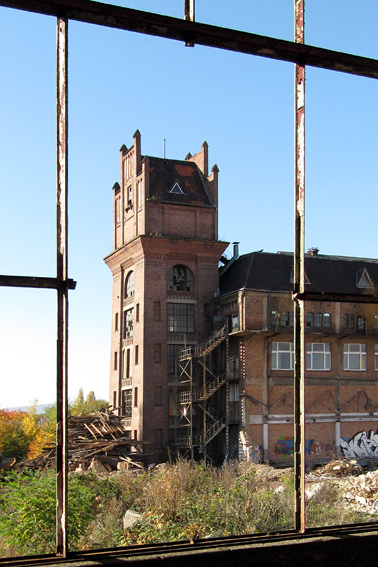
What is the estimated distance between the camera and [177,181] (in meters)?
44.5

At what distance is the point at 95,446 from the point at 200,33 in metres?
33.1

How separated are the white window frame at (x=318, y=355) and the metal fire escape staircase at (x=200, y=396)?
4985mm

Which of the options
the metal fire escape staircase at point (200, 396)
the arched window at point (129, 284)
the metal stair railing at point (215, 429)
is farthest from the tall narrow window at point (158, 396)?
the arched window at point (129, 284)

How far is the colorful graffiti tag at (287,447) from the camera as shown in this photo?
37500 millimetres

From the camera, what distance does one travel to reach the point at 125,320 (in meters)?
44.9

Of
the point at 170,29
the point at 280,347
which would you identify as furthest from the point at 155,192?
the point at 170,29

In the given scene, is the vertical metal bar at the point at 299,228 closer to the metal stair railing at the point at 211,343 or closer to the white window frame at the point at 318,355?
the metal stair railing at the point at 211,343

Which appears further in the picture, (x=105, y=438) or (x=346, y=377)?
(x=346, y=377)

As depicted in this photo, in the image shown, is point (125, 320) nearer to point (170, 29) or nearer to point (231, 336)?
point (231, 336)

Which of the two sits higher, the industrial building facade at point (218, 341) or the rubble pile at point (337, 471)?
the industrial building facade at point (218, 341)

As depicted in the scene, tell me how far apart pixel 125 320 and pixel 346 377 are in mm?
14803

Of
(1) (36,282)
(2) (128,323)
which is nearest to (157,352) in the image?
(2) (128,323)

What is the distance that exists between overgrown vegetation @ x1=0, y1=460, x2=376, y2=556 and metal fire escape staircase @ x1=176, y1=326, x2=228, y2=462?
64.2ft

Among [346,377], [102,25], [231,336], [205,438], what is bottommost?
[205,438]
